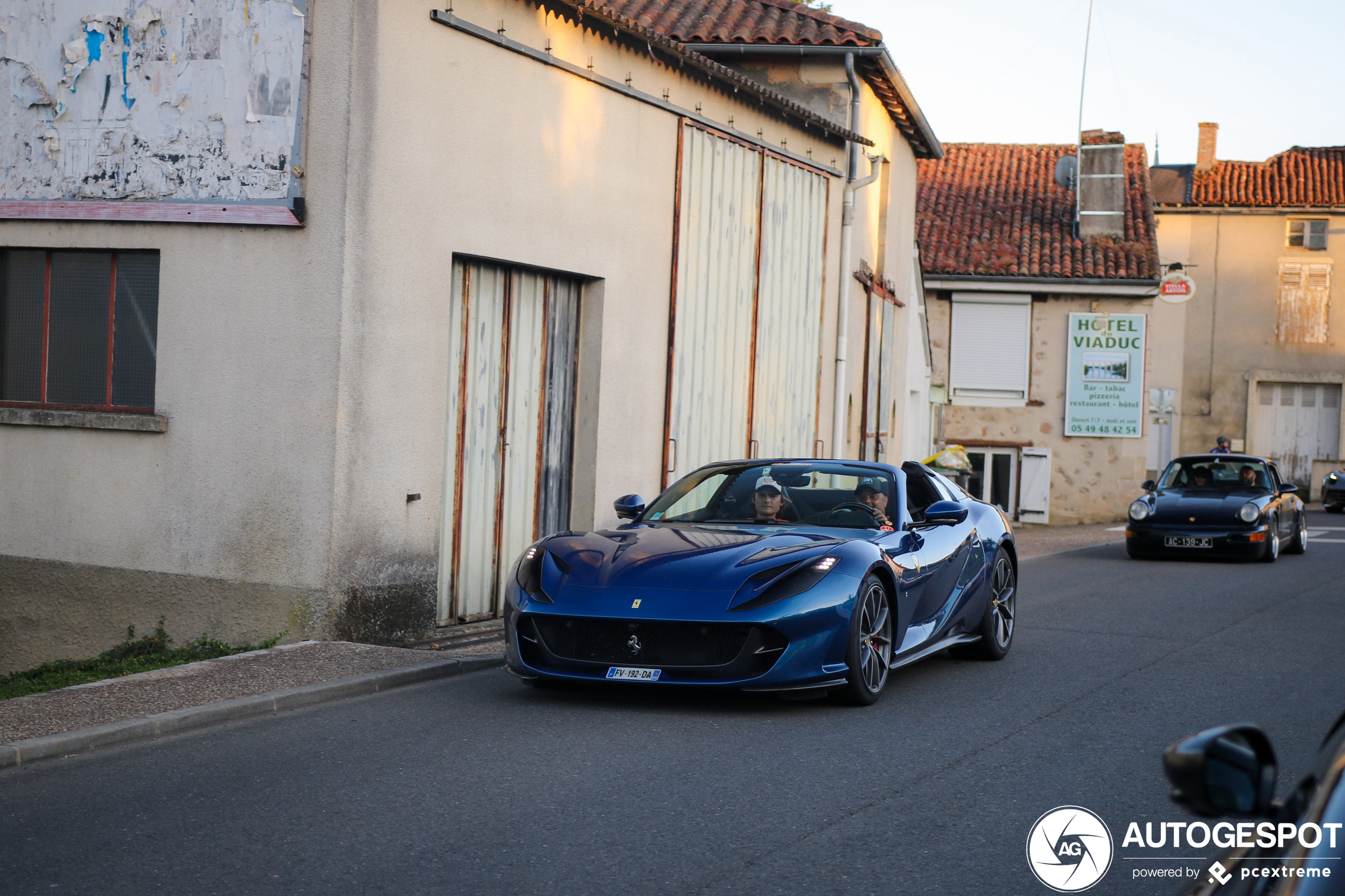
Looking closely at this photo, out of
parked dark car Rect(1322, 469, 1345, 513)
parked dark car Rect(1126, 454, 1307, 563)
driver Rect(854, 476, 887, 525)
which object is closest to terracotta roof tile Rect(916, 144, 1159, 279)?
parked dark car Rect(1322, 469, 1345, 513)

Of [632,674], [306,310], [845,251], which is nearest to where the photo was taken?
[632,674]

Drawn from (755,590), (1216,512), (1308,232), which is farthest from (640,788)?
(1308,232)

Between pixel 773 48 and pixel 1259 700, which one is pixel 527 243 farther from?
pixel 773 48

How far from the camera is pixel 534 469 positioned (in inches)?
452

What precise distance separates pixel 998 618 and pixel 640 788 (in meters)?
4.41

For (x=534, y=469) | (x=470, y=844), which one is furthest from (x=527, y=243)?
(x=470, y=844)

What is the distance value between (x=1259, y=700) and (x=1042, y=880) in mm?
3856

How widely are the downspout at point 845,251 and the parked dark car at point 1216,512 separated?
404 cm

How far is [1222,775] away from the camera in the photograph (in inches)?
81.9

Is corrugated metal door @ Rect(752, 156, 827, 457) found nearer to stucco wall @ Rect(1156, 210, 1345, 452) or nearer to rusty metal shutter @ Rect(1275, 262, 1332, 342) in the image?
stucco wall @ Rect(1156, 210, 1345, 452)

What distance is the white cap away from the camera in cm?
828

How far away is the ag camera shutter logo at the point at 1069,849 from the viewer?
4336 millimetres

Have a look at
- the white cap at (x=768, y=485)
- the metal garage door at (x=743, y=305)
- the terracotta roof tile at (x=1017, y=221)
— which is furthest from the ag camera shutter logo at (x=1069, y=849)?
the terracotta roof tile at (x=1017, y=221)

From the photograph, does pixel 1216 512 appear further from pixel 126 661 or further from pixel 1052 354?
pixel 1052 354
